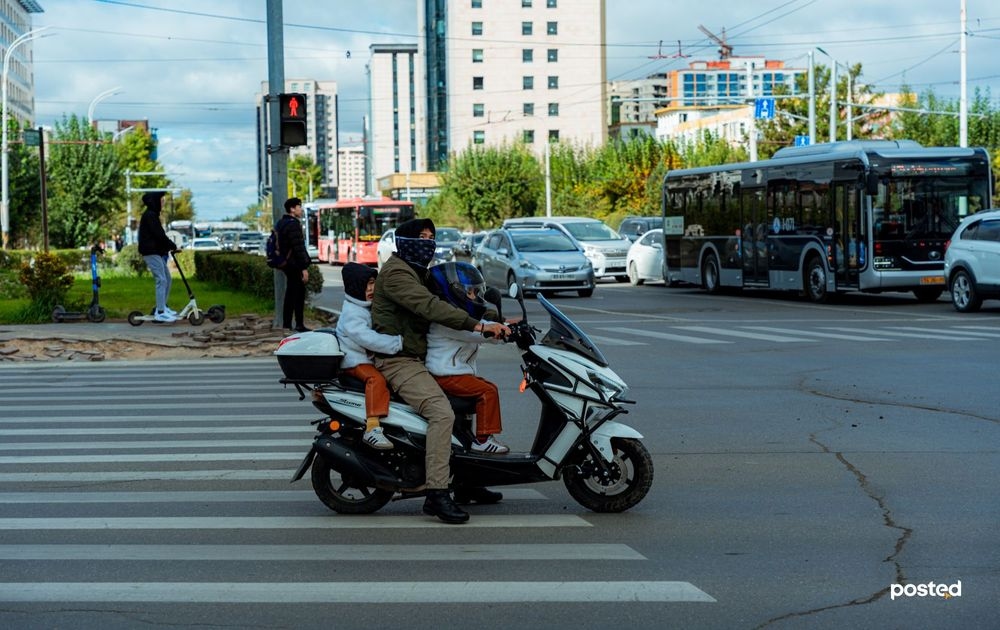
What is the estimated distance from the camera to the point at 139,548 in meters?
6.94

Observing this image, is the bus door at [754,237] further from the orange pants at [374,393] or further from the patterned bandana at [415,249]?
the orange pants at [374,393]

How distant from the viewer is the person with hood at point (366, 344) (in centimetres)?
748

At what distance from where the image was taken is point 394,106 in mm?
186625

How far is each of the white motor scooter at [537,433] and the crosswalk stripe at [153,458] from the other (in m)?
2.11

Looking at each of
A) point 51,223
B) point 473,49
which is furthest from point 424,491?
point 473,49

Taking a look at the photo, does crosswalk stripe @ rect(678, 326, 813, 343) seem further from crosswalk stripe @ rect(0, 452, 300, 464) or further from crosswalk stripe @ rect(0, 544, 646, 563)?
crosswalk stripe @ rect(0, 544, 646, 563)

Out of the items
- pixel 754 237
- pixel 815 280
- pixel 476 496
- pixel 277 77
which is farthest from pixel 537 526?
pixel 754 237

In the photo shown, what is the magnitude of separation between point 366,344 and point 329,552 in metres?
1.25

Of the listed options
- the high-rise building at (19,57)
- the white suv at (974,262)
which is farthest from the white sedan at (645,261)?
the high-rise building at (19,57)

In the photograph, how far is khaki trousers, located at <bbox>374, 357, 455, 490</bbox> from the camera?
7395mm

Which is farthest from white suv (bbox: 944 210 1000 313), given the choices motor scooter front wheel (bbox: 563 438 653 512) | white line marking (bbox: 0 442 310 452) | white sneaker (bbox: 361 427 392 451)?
white sneaker (bbox: 361 427 392 451)

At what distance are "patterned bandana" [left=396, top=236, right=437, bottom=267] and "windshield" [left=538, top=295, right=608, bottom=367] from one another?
2.23 feet

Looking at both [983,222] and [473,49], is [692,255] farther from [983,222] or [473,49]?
[473,49]

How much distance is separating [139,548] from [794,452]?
477cm
